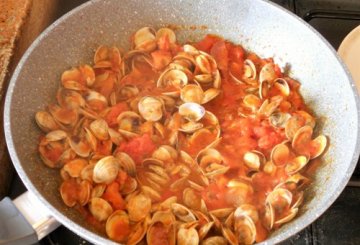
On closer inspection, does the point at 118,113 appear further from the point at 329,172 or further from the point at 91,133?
the point at 329,172

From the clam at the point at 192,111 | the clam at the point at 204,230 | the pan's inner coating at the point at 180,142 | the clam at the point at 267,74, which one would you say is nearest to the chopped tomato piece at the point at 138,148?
the pan's inner coating at the point at 180,142

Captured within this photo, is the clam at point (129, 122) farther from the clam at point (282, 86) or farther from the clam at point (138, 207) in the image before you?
the clam at point (282, 86)

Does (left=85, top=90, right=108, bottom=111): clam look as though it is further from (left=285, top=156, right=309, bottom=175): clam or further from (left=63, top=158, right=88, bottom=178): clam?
(left=285, top=156, right=309, bottom=175): clam

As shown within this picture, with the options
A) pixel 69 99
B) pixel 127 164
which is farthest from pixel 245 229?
pixel 69 99

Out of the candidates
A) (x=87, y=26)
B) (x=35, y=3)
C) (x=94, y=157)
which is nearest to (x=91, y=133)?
(x=94, y=157)

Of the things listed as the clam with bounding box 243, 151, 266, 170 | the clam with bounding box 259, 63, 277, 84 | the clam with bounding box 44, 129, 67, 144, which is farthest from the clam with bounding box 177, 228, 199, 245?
the clam with bounding box 259, 63, 277, 84

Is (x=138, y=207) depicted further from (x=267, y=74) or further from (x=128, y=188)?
(x=267, y=74)
